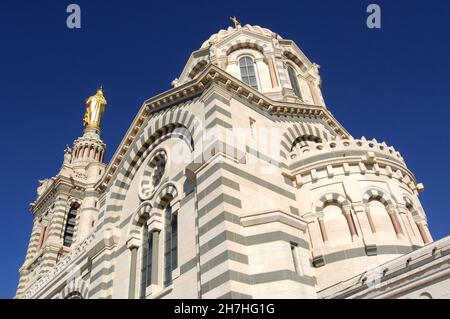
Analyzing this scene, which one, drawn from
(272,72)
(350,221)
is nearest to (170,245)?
(350,221)

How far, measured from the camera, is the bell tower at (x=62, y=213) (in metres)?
35.3

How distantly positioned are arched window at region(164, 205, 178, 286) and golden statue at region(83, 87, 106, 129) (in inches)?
1353

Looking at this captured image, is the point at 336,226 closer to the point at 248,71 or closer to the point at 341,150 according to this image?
the point at 341,150

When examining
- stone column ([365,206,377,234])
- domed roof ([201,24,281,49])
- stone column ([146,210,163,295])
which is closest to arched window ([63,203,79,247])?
domed roof ([201,24,281,49])

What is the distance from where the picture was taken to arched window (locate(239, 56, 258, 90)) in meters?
27.0

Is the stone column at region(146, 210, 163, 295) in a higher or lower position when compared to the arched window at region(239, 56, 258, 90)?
lower

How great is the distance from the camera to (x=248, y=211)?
15.3 m

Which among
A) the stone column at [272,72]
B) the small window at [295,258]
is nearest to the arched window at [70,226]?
the stone column at [272,72]

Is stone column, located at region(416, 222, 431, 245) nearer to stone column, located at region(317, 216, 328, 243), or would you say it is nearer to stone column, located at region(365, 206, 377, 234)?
stone column, located at region(365, 206, 377, 234)

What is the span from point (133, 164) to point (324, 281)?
11.1 m

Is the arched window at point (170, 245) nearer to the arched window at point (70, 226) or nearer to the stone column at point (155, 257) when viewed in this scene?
the stone column at point (155, 257)

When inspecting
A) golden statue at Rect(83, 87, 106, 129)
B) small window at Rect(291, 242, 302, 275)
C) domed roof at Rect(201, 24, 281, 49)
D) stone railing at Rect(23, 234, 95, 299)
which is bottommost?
small window at Rect(291, 242, 302, 275)

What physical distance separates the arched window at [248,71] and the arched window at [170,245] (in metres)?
11.8
